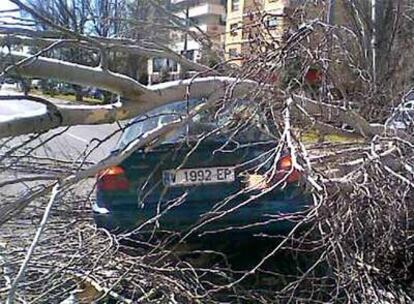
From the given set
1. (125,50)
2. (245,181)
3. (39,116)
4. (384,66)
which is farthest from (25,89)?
(384,66)

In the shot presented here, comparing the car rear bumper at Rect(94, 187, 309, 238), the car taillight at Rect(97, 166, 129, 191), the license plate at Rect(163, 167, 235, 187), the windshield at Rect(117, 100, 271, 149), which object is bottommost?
the car rear bumper at Rect(94, 187, 309, 238)

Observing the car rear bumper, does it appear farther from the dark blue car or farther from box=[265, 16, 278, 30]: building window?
box=[265, 16, 278, 30]: building window

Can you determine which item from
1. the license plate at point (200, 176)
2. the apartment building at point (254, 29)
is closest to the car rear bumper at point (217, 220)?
the license plate at point (200, 176)

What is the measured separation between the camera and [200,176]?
Result: 4.28 m

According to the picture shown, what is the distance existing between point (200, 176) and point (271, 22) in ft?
3.93

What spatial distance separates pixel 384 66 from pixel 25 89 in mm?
4828

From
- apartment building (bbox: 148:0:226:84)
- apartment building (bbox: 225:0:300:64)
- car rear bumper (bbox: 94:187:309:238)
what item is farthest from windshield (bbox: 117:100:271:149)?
car rear bumper (bbox: 94:187:309:238)

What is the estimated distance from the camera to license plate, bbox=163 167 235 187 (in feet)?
13.9

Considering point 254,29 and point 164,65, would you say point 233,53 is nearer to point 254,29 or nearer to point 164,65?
point 254,29

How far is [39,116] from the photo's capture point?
2744mm

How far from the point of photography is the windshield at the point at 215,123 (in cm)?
350

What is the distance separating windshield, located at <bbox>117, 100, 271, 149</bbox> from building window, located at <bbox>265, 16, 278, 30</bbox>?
532 mm

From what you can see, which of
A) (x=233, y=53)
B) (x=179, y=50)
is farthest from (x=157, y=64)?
(x=233, y=53)

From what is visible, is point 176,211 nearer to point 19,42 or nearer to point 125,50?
point 125,50
